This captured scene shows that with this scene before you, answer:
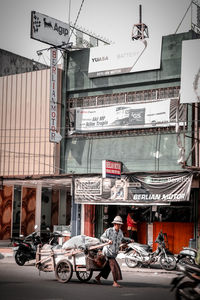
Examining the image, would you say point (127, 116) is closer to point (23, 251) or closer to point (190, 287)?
point (23, 251)

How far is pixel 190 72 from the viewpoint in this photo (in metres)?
21.0

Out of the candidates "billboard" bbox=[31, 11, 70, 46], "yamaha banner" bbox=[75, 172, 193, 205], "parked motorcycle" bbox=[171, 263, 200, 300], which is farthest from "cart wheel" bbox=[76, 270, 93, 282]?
"billboard" bbox=[31, 11, 70, 46]

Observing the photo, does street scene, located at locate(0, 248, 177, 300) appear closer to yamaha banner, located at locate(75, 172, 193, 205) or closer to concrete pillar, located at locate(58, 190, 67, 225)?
yamaha banner, located at locate(75, 172, 193, 205)

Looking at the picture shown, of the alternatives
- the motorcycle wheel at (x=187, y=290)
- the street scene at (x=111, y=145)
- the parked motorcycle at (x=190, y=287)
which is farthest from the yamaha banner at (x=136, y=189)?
the motorcycle wheel at (x=187, y=290)

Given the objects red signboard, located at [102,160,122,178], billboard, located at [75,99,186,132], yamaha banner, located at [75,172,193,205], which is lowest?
yamaha banner, located at [75,172,193,205]

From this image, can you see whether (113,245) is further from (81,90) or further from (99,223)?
(81,90)

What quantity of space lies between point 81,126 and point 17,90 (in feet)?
13.7

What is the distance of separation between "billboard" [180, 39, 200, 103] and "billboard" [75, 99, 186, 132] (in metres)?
2.23

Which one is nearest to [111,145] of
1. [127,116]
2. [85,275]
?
[127,116]

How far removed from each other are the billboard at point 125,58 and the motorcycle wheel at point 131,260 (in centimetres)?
866

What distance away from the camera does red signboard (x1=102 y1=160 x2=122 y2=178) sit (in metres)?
22.2

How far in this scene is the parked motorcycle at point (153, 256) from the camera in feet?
60.3

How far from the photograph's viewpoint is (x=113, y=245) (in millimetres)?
13742

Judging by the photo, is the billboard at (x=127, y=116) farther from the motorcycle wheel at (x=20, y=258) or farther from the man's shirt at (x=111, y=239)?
the man's shirt at (x=111, y=239)
